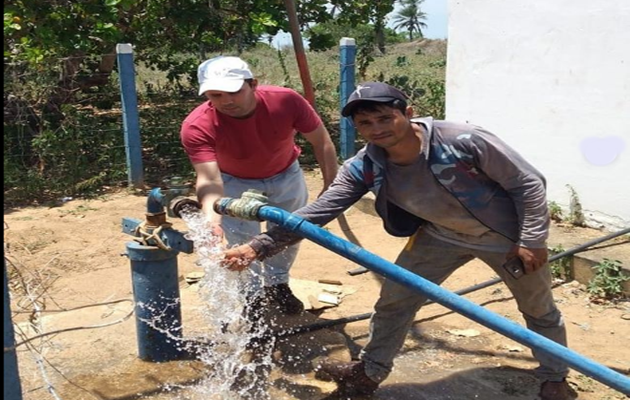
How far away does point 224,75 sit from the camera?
3.07 m

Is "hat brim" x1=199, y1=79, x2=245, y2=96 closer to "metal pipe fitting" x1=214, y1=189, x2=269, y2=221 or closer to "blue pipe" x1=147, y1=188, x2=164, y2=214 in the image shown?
"blue pipe" x1=147, y1=188, x2=164, y2=214

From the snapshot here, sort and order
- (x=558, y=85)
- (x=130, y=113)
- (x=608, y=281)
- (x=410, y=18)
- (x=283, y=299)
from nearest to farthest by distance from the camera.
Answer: (x=283, y=299), (x=608, y=281), (x=558, y=85), (x=130, y=113), (x=410, y=18)

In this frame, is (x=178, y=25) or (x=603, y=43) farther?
(x=178, y=25)

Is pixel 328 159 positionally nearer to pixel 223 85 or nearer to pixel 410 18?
pixel 223 85

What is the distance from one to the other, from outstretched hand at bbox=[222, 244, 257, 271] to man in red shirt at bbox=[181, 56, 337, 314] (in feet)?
1.14

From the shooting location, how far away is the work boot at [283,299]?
12.7 ft

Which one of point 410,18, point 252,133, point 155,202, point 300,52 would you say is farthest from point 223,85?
point 410,18

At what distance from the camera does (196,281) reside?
15.3 ft

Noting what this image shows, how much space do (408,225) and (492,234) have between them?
0.33 m

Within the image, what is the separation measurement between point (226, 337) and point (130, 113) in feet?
13.7

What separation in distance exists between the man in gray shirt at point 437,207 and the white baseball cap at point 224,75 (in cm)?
65

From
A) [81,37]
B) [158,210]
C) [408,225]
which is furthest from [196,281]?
[81,37]

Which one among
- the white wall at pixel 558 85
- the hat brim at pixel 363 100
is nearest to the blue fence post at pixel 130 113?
the white wall at pixel 558 85

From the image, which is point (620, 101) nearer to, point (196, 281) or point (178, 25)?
point (196, 281)
